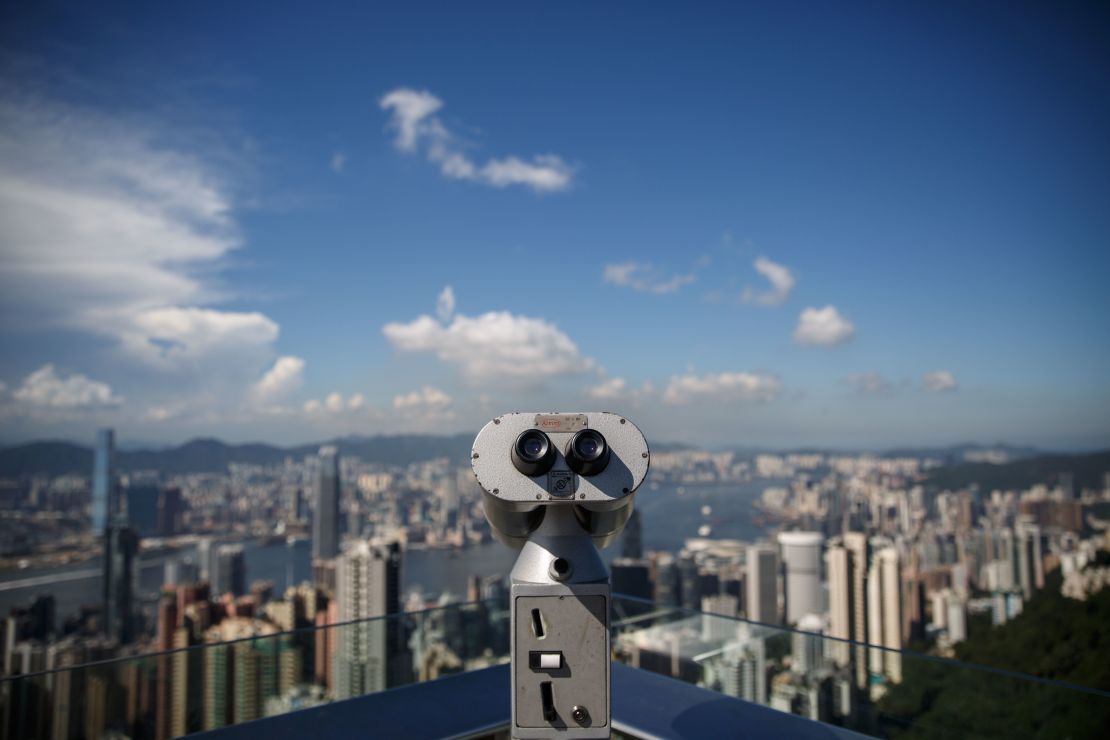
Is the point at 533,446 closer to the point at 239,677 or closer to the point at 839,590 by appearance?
the point at 239,677

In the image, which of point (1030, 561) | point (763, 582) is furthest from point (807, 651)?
point (1030, 561)

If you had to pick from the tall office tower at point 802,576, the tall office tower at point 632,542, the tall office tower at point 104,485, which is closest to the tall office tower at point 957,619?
the tall office tower at point 802,576

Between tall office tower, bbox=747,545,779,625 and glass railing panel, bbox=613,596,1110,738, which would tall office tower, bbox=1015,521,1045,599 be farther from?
glass railing panel, bbox=613,596,1110,738

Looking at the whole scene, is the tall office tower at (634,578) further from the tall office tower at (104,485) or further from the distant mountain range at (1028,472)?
the tall office tower at (104,485)

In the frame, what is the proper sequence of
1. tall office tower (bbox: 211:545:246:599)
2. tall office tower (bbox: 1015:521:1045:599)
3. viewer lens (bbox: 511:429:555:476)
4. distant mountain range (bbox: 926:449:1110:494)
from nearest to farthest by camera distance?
viewer lens (bbox: 511:429:555:476)
tall office tower (bbox: 1015:521:1045:599)
distant mountain range (bbox: 926:449:1110:494)
tall office tower (bbox: 211:545:246:599)

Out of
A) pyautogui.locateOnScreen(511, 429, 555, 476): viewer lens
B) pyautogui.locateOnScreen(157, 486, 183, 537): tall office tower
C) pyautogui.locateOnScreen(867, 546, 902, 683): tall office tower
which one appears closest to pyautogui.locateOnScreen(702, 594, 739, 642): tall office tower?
pyautogui.locateOnScreen(511, 429, 555, 476): viewer lens

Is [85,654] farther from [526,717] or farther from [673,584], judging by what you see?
[526,717]

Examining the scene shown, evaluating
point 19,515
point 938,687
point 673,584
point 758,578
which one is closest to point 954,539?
point 758,578
